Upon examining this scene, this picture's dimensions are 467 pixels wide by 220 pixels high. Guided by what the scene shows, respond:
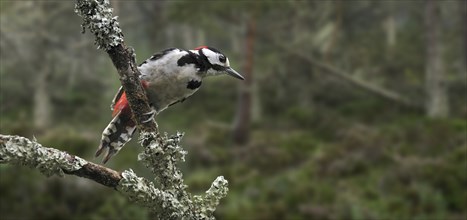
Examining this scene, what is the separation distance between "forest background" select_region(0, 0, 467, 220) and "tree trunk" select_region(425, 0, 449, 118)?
0.12 ft

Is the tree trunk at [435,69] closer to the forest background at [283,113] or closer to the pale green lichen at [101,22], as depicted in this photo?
the forest background at [283,113]

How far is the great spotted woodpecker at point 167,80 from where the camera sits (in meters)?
2.57

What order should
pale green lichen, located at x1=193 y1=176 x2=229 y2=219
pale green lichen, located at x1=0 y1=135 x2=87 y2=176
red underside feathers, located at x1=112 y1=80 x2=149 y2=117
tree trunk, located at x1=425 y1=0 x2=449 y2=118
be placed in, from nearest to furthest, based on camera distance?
pale green lichen, located at x1=0 y1=135 x2=87 y2=176 < pale green lichen, located at x1=193 y1=176 x2=229 y2=219 < red underside feathers, located at x1=112 y1=80 x2=149 y2=117 < tree trunk, located at x1=425 y1=0 x2=449 y2=118

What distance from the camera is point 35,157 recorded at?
187cm

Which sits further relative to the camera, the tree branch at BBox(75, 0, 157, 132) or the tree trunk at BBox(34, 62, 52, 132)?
the tree trunk at BBox(34, 62, 52, 132)

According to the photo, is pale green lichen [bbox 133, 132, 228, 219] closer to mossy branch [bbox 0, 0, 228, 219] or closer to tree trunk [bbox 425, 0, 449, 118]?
mossy branch [bbox 0, 0, 228, 219]

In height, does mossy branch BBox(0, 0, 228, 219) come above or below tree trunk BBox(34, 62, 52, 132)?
below

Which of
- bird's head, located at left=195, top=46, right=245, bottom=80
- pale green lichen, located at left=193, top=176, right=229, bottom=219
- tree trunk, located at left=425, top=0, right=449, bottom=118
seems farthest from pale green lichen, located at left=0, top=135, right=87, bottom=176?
tree trunk, located at left=425, top=0, right=449, bottom=118

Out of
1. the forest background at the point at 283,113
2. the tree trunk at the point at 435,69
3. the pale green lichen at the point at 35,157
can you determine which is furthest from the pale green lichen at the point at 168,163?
the tree trunk at the point at 435,69

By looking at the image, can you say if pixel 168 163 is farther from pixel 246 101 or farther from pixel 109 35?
pixel 246 101

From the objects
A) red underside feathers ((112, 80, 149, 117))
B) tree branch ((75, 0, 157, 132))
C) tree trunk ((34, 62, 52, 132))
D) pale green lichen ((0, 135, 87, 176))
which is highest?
tree trunk ((34, 62, 52, 132))

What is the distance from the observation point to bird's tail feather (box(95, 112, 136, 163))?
2617 mm

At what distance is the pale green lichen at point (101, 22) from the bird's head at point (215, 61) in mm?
648

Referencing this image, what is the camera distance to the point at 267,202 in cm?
938
